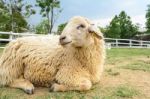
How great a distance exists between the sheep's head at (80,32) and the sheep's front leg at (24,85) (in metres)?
1.08

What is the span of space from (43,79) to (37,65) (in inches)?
11.4

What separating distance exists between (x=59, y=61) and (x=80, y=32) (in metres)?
0.74

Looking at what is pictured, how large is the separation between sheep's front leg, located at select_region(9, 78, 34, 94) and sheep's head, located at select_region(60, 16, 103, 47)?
108 centimetres

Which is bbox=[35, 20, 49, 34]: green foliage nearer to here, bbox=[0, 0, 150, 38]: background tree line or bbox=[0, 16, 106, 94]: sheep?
bbox=[0, 0, 150, 38]: background tree line

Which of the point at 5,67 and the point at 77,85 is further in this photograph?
the point at 5,67

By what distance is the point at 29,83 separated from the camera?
6.14m

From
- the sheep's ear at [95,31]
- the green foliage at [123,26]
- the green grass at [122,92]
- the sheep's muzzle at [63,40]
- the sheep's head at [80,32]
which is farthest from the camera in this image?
the green foliage at [123,26]

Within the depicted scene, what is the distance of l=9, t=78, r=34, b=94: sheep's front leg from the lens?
592cm

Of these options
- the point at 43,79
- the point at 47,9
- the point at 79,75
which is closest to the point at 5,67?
the point at 43,79

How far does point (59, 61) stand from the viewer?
6.23 m

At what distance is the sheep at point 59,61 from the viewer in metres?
5.90

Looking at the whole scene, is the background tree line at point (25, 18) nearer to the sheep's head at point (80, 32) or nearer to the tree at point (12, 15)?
the tree at point (12, 15)

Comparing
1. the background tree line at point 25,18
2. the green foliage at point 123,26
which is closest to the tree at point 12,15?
the background tree line at point 25,18

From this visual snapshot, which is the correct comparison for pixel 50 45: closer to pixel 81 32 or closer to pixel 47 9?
pixel 81 32
